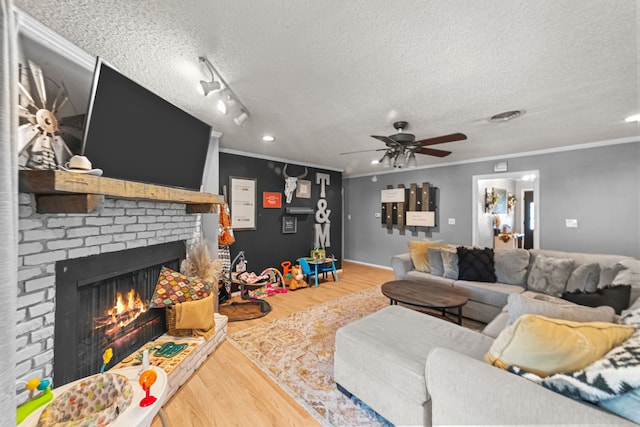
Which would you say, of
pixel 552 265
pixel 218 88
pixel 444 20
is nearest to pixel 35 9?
pixel 218 88

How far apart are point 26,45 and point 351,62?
6.14ft

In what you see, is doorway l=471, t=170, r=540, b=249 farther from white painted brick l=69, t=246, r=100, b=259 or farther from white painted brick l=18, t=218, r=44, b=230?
white painted brick l=18, t=218, r=44, b=230

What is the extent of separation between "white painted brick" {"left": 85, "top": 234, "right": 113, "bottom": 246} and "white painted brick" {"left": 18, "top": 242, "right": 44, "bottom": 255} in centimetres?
27

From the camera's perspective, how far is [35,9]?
127 cm

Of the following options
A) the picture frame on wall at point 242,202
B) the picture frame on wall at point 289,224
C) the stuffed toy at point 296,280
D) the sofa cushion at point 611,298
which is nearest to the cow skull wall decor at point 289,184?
the picture frame on wall at point 289,224

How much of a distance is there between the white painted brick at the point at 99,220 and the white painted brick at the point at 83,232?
4 cm

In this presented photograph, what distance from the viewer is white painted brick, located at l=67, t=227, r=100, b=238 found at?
5.01 ft

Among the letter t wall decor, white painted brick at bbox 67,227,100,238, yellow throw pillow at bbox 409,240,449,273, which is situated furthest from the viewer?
the letter t wall decor

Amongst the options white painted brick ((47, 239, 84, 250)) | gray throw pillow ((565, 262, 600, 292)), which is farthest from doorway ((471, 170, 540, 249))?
white painted brick ((47, 239, 84, 250))

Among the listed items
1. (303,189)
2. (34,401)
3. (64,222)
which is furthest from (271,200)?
(34,401)

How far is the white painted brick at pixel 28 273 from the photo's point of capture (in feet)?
4.15

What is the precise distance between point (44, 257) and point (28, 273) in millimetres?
102

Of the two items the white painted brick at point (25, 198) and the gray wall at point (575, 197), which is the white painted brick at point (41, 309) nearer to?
the white painted brick at point (25, 198)

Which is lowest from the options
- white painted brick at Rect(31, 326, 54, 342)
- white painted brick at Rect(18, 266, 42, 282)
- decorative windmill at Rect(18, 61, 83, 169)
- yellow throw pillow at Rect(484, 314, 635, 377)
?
white painted brick at Rect(31, 326, 54, 342)
